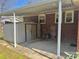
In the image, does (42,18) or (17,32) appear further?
(42,18)

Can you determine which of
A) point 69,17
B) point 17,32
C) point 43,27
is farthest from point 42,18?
point 69,17

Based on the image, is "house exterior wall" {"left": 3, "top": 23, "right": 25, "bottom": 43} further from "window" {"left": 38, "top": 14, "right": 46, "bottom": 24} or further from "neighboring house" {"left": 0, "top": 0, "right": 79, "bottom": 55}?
"window" {"left": 38, "top": 14, "right": 46, "bottom": 24}

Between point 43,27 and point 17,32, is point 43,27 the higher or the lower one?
the higher one

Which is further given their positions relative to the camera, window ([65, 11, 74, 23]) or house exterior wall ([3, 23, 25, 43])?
house exterior wall ([3, 23, 25, 43])

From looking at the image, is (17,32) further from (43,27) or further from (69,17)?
(69,17)

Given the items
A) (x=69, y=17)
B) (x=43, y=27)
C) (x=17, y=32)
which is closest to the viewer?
(x=69, y=17)

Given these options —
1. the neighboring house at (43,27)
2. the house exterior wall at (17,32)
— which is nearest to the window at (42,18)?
the neighboring house at (43,27)

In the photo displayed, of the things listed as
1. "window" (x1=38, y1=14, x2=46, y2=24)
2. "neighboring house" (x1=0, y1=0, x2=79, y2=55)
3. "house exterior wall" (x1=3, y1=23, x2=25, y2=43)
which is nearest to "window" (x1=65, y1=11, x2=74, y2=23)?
"neighboring house" (x1=0, y1=0, x2=79, y2=55)

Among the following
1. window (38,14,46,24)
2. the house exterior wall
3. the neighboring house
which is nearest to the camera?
the neighboring house

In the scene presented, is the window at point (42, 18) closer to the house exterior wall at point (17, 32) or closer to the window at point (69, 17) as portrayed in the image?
the house exterior wall at point (17, 32)

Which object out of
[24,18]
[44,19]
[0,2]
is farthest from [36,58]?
[0,2]

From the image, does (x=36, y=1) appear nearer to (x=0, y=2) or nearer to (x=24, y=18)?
→ (x=24, y=18)

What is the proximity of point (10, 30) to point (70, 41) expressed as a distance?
521 cm

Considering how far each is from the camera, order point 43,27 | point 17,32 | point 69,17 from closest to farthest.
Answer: point 69,17
point 17,32
point 43,27
